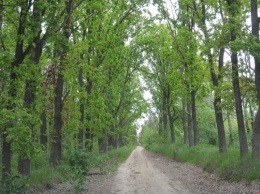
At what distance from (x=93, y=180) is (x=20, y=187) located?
22.3ft

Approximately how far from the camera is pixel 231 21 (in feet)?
43.8

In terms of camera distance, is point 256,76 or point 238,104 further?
point 238,104

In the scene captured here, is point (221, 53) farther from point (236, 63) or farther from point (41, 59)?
point (41, 59)

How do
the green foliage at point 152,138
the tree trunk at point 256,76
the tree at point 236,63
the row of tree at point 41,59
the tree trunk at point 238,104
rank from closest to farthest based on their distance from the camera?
the row of tree at point 41,59 < the tree trunk at point 256,76 < the tree at point 236,63 < the tree trunk at point 238,104 < the green foliage at point 152,138

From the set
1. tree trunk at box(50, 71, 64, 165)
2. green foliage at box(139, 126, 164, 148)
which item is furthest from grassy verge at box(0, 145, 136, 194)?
green foliage at box(139, 126, 164, 148)

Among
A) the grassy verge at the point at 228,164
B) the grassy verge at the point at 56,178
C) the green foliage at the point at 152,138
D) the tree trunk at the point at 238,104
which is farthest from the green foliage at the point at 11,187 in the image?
the green foliage at the point at 152,138

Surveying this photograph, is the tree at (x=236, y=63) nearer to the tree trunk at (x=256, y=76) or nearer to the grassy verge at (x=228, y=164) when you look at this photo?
the tree trunk at (x=256, y=76)

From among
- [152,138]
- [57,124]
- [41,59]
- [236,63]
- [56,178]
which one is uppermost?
[41,59]

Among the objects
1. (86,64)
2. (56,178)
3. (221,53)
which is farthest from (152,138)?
(56,178)

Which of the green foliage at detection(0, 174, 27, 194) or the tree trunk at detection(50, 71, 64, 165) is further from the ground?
the tree trunk at detection(50, 71, 64, 165)

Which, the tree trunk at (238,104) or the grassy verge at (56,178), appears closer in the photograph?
the grassy verge at (56,178)

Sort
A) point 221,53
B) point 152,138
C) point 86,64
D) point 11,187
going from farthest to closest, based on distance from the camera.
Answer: point 152,138 → point 221,53 → point 86,64 → point 11,187

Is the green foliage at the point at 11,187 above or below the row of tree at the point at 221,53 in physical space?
below

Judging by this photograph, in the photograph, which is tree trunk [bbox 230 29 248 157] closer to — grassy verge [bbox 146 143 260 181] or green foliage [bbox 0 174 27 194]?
grassy verge [bbox 146 143 260 181]
